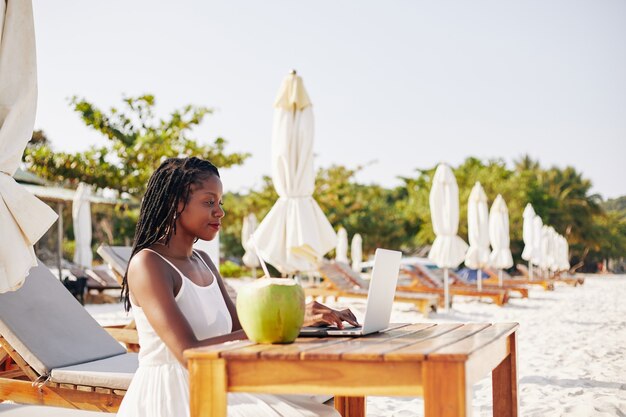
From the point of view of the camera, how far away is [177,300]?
7.42 ft

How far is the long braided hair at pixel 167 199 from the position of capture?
94.3 inches

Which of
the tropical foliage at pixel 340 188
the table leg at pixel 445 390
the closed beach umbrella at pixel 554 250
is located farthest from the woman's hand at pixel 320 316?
the closed beach umbrella at pixel 554 250

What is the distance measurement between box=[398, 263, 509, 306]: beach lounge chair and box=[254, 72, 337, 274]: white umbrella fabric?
5.28 meters

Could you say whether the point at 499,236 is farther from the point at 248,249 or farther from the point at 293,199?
the point at 293,199

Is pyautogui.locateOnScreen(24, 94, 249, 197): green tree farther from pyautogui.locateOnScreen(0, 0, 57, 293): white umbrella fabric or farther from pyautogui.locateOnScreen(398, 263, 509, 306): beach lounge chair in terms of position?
pyautogui.locateOnScreen(0, 0, 57, 293): white umbrella fabric

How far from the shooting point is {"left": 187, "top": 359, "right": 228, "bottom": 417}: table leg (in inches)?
67.0

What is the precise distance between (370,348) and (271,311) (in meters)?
0.28

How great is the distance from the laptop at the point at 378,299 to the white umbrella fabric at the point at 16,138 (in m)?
1.43

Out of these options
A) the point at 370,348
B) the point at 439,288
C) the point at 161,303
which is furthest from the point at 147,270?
the point at 439,288

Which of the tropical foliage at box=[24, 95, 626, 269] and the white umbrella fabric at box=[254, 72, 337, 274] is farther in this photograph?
the tropical foliage at box=[24, 95, 626, 269]

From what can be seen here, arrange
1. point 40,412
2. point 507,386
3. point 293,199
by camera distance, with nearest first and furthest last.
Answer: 1. point 507,386
2. point 40,412
3. point 293,199

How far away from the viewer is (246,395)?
2.12 metres

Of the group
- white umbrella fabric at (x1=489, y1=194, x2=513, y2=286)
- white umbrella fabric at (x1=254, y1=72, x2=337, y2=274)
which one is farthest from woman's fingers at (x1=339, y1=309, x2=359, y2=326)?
white umbrella fabric at (x1=489, y1=194, x2=513, y2=286)

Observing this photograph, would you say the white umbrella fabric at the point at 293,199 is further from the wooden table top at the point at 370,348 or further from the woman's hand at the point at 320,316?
the wooden table top at the point at 370,348
